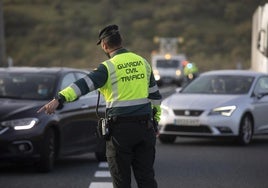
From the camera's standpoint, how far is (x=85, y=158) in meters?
15.1

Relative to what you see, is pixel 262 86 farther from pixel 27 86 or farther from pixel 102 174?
pixel 102 174

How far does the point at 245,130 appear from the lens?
17234 mm

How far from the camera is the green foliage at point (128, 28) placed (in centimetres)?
8662

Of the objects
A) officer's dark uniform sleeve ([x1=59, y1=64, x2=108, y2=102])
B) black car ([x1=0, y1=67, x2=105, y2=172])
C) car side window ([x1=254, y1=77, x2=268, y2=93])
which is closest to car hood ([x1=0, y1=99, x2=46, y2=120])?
black car ([x1=0, y1=67, x2=105, y2=172])

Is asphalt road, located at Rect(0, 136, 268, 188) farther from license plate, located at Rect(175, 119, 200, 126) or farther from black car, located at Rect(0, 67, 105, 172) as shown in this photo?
license plate, located at Rect(175, 119, 200, 126)

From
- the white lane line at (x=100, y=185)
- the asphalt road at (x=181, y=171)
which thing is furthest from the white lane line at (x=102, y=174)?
the white lane line at (x=100, y=185)

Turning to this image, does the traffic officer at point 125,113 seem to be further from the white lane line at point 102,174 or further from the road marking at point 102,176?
the white lane line at point 102,174

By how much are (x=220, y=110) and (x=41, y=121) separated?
544 cm

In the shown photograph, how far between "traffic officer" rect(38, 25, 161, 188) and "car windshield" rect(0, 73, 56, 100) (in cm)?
527

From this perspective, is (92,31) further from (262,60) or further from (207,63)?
(262,60)

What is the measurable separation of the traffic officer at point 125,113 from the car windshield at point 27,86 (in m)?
5.27

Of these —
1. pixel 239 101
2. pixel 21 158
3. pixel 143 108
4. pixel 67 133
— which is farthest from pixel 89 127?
pixel 143 108

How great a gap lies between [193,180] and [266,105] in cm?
643

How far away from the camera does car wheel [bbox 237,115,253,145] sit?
56.1 feet
